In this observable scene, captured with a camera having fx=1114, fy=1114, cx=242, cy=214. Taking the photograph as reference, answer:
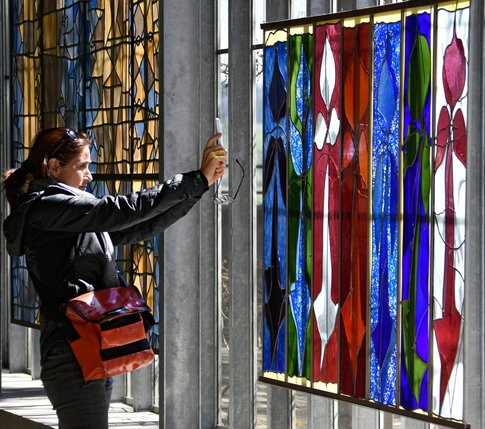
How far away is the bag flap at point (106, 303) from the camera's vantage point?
3838 millimetres

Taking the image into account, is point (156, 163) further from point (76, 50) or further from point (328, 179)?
point (328, 179)

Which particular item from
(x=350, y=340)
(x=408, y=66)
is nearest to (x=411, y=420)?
(x=350, y=340)

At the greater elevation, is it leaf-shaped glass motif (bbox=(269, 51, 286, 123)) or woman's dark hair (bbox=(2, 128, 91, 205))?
leaf-shaped glass motif (bbox=(269, 51, 286, 123))

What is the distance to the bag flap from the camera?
3.84m

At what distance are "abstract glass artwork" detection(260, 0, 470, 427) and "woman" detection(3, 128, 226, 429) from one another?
1.40ft

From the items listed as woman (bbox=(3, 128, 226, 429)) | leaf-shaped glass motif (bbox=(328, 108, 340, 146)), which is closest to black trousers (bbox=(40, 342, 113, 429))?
woman (bbox=(3, 128, 226, 429))

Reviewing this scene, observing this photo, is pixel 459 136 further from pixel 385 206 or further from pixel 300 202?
pixel 300 202

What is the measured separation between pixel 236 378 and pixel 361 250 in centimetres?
119

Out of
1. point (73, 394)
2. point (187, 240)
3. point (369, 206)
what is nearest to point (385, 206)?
point (369, 206)

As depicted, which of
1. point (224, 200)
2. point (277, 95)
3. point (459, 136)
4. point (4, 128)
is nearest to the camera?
point (459, 136)

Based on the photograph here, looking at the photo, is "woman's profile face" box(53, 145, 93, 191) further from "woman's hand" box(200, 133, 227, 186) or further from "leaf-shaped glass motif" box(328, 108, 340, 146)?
"leaf-shaped glass motif" box(328, 108, 340, 146)

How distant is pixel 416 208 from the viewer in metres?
3.69

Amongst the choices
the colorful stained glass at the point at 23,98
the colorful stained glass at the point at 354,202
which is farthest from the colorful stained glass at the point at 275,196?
the colorful stained glass at the point at 23,98

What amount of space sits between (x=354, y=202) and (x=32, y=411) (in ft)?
8.90
